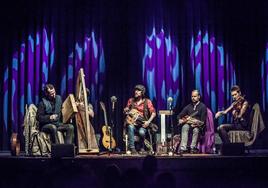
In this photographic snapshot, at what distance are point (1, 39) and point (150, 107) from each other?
12.1 ft

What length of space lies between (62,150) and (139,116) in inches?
81.6

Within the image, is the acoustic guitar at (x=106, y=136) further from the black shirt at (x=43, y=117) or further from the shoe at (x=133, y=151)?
the black shirt at (x=43, y=117)

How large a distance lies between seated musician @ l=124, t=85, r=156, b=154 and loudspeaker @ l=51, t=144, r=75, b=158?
1.56 metres

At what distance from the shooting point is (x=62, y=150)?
7.49 metres

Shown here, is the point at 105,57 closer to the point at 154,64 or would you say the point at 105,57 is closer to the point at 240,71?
the point at 154,64

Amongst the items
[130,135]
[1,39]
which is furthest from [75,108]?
[1,39]

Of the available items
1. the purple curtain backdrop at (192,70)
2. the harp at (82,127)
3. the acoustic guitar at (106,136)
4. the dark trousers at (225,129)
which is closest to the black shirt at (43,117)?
the harp at (82,127)

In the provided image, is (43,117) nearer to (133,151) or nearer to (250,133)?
(133,151)

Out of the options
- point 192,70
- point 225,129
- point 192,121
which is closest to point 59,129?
point 192,121

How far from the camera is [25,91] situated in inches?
407

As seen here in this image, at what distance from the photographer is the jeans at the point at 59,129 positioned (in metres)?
8.45

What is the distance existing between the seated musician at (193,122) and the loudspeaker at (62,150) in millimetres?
2139

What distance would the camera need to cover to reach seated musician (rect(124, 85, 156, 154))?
893cm

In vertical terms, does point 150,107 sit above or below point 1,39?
below
